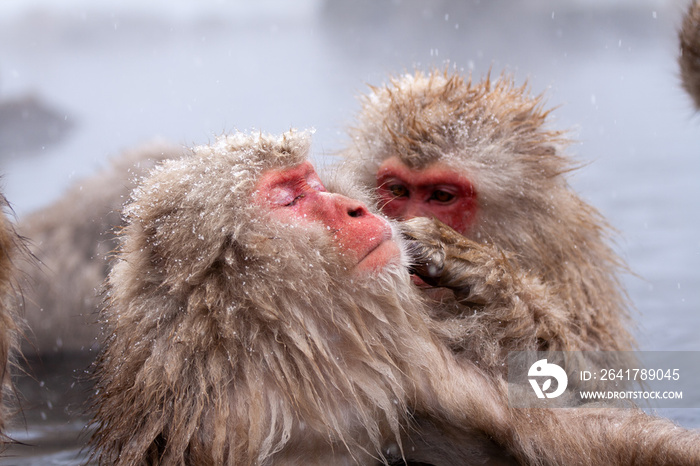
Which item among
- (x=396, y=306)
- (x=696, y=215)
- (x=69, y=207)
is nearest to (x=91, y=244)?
(x=69, y=207)

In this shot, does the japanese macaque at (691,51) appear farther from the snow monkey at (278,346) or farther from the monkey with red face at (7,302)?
the monkey with red face at (7,302)

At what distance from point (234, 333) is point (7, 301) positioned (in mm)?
630

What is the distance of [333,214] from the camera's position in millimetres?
2174

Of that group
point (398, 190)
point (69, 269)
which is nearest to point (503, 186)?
point (398, 190)

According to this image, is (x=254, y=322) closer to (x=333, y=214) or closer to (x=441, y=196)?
(x=333, y=214)

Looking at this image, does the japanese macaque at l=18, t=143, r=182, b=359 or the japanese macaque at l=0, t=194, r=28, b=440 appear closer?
the japanese macaque at l=0, t=194, r=28, b=440

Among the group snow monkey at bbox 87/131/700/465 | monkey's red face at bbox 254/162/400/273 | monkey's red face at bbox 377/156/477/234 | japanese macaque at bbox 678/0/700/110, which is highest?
japanese macaque at bbox 678/0/700/110

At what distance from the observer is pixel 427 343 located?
2.31 m

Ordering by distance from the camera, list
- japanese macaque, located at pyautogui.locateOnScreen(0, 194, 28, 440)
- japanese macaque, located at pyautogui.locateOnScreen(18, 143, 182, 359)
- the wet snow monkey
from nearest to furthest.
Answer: japanese macaque, located at pyautogui.locateOnScreen(0, 194, 28, 440), the wet snow monkey, japanese macaque, located at pyautogui.locateOnScreen(18, 143, 182, 359)

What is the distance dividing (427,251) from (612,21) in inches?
371

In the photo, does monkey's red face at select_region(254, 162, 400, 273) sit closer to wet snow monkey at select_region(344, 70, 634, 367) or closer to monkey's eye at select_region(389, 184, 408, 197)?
wet snow monkey at select_region(344, 70, 634, 367)

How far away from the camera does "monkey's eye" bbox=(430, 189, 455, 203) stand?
317 centimetres

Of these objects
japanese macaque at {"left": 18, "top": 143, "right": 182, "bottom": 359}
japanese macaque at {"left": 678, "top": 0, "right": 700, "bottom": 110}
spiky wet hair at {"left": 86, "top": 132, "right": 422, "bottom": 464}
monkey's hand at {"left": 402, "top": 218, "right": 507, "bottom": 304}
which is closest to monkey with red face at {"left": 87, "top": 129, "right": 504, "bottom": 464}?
spiky wet hair at {"left": 86, "top": 132, "right": 422, "bottom": 464}

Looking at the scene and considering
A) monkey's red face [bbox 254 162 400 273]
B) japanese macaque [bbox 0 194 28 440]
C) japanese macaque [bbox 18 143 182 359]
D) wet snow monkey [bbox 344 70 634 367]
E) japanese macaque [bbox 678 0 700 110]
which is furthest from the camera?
japanese macaque [bbox 18 143 182 359]
